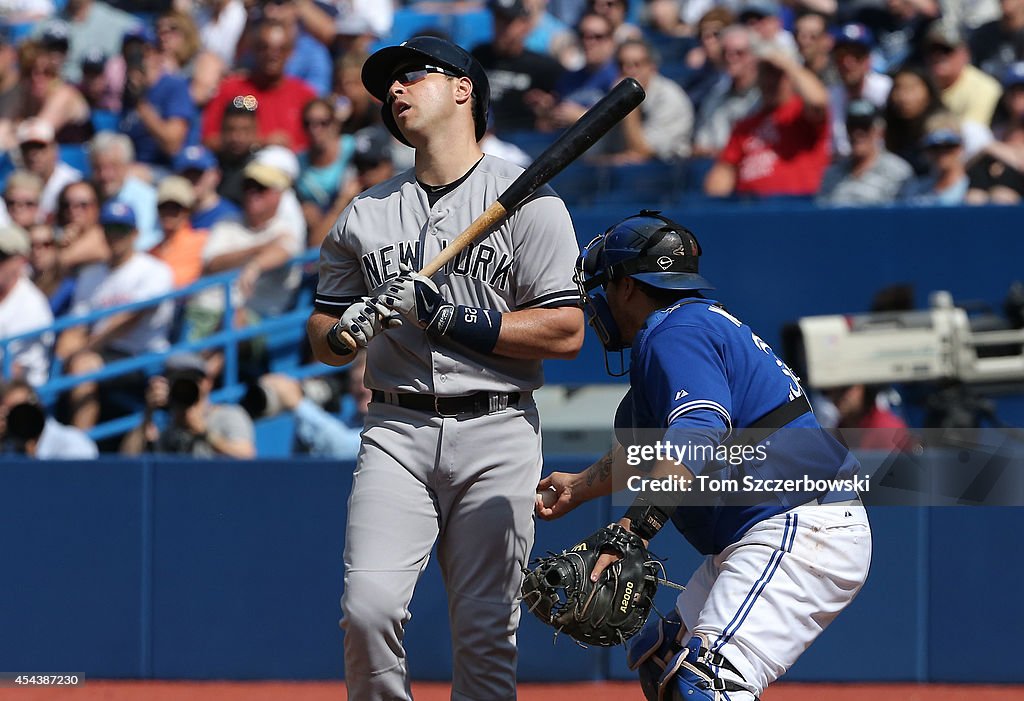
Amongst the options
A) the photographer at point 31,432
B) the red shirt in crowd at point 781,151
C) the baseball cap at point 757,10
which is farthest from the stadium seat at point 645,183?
the photographer at point 31,432

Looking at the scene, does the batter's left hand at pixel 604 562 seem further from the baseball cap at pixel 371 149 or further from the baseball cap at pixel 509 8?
the baseball cap at pixel 509 8

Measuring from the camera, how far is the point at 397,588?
4.00m

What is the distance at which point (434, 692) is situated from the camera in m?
6.43

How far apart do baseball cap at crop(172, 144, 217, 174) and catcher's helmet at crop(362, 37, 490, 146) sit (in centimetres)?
512

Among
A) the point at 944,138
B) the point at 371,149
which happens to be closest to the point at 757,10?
the point at 944,138

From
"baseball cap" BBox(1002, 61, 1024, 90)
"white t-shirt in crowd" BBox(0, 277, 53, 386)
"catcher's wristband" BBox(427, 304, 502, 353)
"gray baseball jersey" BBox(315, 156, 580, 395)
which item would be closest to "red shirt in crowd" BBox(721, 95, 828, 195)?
"baseball cap" BBox(1002, 61, 1024, 90)

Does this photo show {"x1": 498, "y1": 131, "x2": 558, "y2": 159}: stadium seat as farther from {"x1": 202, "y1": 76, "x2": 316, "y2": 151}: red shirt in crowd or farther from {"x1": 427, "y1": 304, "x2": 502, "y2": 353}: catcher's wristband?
{"x1": 427, "y1": 304, "x2": 502, "y2": 353}: catcher's wristband

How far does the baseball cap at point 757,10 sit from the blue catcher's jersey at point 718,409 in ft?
18.3

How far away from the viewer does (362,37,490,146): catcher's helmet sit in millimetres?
4191

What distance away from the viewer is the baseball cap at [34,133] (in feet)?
31.5

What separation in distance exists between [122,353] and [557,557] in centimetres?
537

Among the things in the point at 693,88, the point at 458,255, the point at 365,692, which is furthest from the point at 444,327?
the point at 693,88

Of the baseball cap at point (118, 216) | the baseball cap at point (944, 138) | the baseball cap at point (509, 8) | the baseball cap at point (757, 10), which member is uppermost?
the baseball cap at point (509, 8)

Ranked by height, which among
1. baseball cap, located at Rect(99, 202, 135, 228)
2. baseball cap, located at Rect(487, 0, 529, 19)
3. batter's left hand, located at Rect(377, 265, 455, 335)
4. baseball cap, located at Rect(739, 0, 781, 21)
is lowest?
batter's left hand, located at Rect(377, 265, 455, 335)
